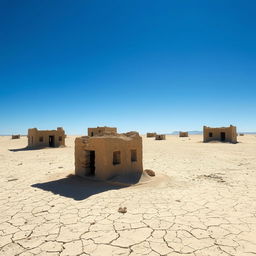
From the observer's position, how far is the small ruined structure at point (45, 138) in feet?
82.3

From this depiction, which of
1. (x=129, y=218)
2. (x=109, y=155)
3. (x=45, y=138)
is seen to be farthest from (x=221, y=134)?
(x=129, y=218)

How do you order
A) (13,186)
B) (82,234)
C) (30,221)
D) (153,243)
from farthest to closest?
(13,186) → (30,221) → (82,234) → (153,243)

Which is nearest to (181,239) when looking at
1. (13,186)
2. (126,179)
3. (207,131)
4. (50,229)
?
(50,229)

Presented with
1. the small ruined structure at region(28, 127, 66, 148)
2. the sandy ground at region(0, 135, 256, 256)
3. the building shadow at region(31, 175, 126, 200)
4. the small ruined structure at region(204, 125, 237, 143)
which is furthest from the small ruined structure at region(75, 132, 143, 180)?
the small ruined structure at region(204, 125, 237, 143)

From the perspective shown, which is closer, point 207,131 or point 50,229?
point 50,229

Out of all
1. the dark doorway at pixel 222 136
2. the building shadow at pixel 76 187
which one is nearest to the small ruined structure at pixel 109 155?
the building shadow at pixel 76 187

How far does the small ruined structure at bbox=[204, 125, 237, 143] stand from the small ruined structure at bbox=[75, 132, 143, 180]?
79.1 feet

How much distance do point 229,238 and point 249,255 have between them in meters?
0.60

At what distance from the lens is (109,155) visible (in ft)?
29.5

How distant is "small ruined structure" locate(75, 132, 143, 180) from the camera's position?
352 inches

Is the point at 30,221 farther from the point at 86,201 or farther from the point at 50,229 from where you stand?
the point at 86,201

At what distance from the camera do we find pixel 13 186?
28.6ft

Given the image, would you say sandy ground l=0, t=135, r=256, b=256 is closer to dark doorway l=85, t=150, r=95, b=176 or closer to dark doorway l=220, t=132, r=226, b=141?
dark doorway l=85, t=150, r=95, b=176

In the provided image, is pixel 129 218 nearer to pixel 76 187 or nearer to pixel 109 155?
pixel 76 187
